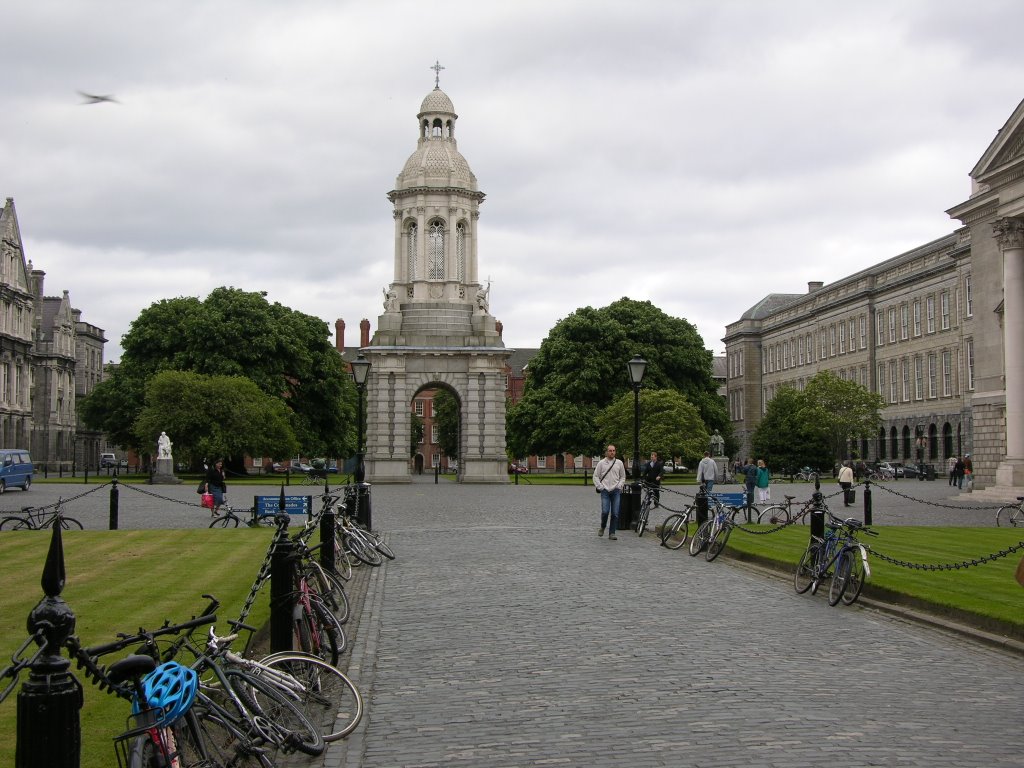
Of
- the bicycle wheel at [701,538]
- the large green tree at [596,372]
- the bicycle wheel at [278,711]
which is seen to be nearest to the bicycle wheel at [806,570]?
the bicycle wheel at [701,538]

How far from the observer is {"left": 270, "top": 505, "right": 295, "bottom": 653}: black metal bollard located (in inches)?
389

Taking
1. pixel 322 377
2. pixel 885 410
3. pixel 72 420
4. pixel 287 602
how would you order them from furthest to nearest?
pixel 72 420
pixel 885 410
pixel 322 377
pixel 287 602

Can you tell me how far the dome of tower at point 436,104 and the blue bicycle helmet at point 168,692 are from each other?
6309 cm

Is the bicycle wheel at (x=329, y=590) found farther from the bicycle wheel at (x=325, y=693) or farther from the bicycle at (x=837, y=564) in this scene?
the bicycle at (x=837, y=564)

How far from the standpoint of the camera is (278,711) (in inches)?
295

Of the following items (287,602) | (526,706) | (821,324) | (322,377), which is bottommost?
(526,706)

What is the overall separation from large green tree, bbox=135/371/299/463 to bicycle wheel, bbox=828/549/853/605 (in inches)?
1947

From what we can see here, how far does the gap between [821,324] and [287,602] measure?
327ft

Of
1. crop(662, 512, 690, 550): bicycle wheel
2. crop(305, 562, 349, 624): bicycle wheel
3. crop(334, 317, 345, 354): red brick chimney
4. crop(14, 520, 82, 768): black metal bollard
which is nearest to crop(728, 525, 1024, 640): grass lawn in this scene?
crop(662, 512, 690, 550): bicycle wheel

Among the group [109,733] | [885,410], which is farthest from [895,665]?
[885,410]

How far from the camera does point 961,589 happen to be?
15.1 m

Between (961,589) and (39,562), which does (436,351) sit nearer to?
(39,562)

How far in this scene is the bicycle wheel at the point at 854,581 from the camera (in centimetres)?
1491

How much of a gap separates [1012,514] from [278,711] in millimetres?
26849
